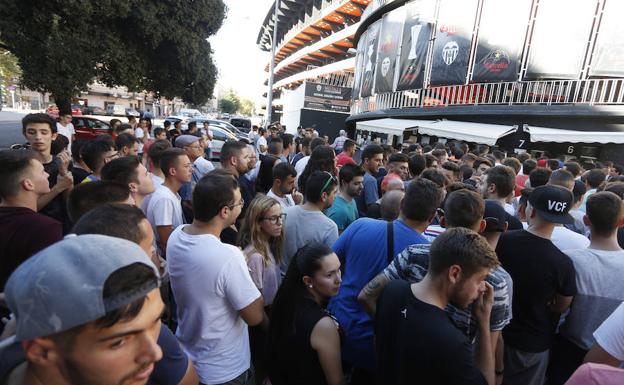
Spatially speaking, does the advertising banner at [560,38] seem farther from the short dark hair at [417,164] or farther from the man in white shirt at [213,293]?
the man in white shirt at [213,293]

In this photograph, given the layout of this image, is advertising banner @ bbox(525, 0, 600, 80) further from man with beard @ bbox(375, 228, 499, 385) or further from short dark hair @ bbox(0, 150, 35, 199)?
short dark hair @ bbox(0, 150, 35, 199)

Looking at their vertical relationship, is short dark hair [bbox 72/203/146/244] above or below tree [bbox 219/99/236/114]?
below

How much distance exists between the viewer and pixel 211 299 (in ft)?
6.68

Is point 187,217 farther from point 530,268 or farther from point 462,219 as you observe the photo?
point 530,268

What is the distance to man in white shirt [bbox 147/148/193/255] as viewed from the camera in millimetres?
3205

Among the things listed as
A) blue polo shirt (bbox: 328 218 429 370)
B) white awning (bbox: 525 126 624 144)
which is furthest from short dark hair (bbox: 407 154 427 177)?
white awning (bbox: 525 126 624 144)

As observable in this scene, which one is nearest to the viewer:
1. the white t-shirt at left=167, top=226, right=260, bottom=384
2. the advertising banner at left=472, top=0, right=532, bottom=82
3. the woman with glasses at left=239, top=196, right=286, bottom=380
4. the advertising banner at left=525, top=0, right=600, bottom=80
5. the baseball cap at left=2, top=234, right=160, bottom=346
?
the baseball cap at left=2, top=234, right=160, bottom=346

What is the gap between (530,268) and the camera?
2.44m

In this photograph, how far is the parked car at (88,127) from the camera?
1512cm

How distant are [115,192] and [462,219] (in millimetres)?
2363

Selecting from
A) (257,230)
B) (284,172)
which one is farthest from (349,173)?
(257,230)

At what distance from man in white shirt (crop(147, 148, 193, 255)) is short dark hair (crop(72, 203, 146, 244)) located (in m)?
1.50

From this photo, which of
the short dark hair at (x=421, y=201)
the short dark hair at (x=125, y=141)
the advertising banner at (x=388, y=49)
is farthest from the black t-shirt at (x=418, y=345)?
the advertising banner at (x=388, y=49)

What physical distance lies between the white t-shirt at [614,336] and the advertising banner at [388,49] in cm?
2035
